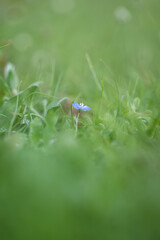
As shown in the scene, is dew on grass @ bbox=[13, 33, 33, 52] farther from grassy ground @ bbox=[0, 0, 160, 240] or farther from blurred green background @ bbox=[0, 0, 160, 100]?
grassy ground @ bbox=[0, 0, 160, 240]

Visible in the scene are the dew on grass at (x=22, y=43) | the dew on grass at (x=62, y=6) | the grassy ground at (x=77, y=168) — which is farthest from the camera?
the dew on grass at (x=62, y=6)

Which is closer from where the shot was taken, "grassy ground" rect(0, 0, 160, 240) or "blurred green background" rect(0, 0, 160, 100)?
"grassy ground" rect(0, 0, 160, 240)

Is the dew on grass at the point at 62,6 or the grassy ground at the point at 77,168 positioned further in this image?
the dew on grass at the point at 62,6

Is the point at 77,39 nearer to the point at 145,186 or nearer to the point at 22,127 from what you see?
the point at 22,127

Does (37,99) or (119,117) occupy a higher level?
(119,117)

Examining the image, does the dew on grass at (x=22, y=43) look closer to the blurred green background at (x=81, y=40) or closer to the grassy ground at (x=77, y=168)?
the blurred green background at (x=81, y=40)

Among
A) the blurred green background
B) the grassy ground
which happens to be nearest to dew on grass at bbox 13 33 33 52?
the blurred green background

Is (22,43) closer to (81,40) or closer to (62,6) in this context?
(81,40)

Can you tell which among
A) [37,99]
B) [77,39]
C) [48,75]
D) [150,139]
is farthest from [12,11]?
[150,139]

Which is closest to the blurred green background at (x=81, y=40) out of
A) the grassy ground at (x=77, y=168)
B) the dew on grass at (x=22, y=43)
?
the dew on grass at (x=22, y=43)
